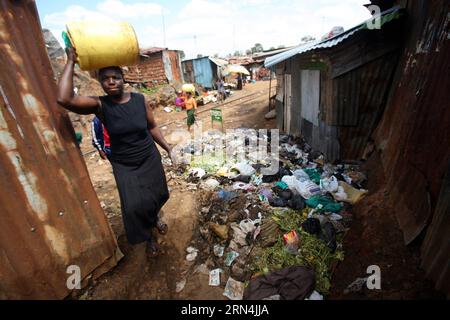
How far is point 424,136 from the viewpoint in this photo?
8.23ft

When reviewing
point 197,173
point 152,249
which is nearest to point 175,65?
point 197,173

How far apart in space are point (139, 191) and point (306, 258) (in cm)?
207

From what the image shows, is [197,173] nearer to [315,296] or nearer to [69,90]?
[315,296]

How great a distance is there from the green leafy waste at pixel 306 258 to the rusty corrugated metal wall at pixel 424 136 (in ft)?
2.71

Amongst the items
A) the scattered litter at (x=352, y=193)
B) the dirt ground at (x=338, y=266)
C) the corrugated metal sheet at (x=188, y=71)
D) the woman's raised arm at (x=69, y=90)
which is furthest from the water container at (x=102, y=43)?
the corrugated metal sheet at (x=188, y=71)

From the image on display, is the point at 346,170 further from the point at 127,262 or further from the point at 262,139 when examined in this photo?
the point at 127,262

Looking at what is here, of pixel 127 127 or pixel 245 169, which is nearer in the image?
pixel 127 127

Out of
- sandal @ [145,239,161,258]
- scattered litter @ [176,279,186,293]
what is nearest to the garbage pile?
scattered litter @ [176,279,186,293]

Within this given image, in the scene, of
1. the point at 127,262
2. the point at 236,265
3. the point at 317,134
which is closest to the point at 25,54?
the point at 127,262

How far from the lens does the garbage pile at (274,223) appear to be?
2607 mm

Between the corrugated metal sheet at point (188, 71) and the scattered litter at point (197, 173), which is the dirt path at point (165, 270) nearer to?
the scattered litter at point (197, 173)

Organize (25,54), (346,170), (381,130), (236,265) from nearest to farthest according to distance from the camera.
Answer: (25,54) → (236,265) → (381,130) → (346,170)
